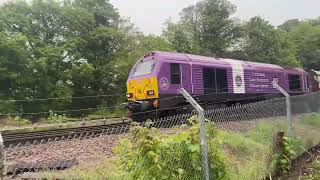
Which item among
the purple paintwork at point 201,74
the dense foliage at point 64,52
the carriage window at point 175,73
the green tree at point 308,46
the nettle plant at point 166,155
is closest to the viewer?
the nettle plant at point 166,155

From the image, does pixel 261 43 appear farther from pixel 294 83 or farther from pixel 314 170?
pixel 314 170

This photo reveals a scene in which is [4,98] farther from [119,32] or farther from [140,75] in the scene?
[140,75]

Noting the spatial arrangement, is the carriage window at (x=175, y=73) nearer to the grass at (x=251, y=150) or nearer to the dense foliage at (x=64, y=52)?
the grass at (x=251, y=150)

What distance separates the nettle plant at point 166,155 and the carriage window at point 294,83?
19.4 m

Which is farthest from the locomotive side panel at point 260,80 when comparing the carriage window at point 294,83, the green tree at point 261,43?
the green tree at point 261,43

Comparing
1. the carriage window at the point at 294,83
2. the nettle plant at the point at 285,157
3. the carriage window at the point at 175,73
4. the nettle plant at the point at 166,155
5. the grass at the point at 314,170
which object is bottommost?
the grass at the point at 314,170

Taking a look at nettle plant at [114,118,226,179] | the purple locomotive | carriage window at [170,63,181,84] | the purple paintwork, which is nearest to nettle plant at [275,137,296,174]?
nettle plant at [114,118,226,179]

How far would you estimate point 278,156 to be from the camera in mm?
8047

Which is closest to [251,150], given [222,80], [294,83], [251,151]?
[251,151]

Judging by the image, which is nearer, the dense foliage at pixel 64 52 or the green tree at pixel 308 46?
the dense foliage at pixel 64 52

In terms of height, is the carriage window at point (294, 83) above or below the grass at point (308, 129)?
above

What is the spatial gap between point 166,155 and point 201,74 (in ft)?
41.1

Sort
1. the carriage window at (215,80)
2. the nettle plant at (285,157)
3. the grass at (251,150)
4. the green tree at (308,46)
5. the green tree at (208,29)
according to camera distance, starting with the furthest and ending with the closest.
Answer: the green tree at (308,46), the green tree at (208,29), the carriage window at (215,80), the nettle plant at (285,157), the grass at (251,150)

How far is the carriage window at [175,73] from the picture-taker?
16.5 meters
